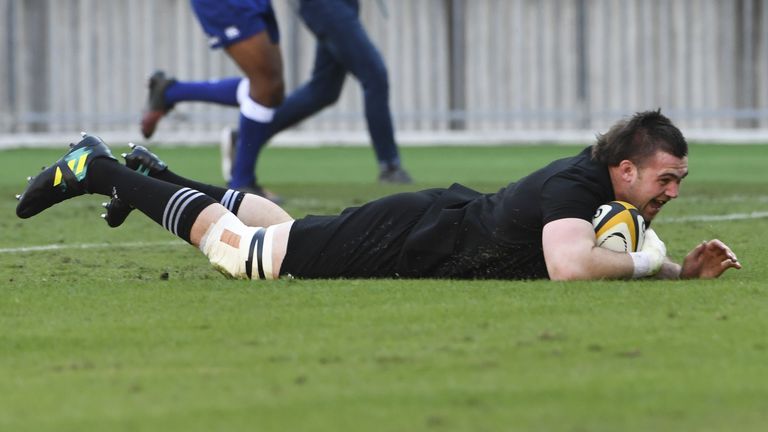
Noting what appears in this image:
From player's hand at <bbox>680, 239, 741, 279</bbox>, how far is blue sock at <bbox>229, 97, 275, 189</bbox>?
495cm

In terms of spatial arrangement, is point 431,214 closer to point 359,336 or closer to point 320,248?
point 320,248

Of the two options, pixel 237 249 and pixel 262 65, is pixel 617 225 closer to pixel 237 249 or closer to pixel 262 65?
pixel 237 249

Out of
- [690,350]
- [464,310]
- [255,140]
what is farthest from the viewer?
[255,140]

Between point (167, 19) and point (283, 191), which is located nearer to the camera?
point (283, 191)

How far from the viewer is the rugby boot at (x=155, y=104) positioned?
11695 millimetres

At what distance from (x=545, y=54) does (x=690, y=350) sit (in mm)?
14762

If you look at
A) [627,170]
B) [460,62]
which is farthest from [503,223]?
[460,62]

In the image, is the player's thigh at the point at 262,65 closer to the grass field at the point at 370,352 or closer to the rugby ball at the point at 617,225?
the grass field at the point at 370,352

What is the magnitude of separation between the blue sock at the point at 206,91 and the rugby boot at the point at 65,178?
489cm

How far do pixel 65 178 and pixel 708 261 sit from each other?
2.30 m

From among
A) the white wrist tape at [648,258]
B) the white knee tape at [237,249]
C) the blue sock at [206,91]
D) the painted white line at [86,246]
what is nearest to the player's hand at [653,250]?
the white wrist tape at [648,258]

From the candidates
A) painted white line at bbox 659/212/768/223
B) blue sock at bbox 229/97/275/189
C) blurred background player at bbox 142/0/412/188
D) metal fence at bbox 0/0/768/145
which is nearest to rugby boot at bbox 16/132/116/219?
painted white line at bbox 659/212/768/223

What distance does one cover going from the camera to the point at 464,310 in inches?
199

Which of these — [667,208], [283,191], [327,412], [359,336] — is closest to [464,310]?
[359,336]
